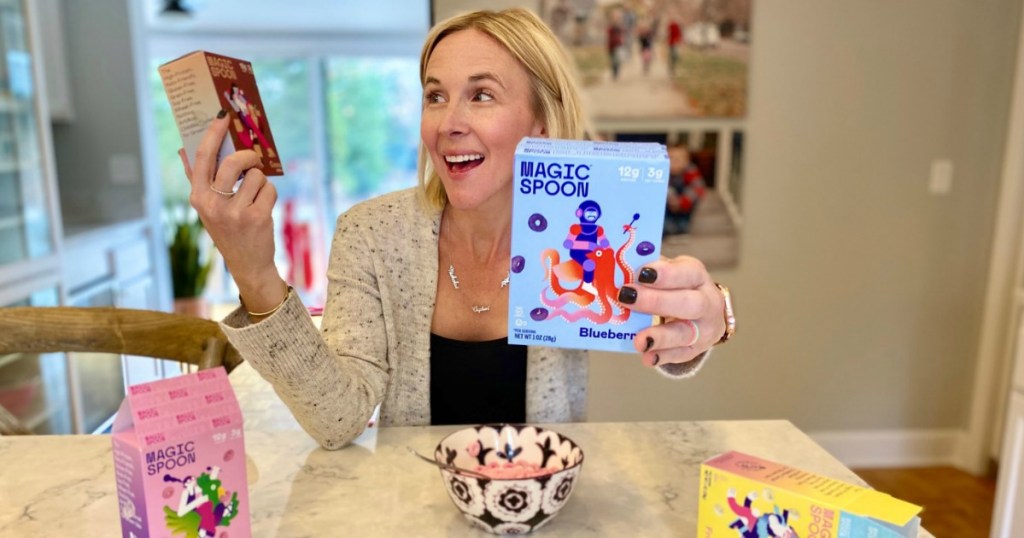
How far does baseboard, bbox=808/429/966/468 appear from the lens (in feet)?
7.88

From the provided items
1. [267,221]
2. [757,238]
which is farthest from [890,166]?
[267,221]

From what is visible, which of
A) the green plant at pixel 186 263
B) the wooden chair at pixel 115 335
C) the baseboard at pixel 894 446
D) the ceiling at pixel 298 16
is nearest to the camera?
the wooden chair at pixel 115 335

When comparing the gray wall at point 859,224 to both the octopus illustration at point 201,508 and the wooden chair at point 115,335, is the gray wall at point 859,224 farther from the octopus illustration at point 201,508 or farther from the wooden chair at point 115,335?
the octopus illustration at point 201,508

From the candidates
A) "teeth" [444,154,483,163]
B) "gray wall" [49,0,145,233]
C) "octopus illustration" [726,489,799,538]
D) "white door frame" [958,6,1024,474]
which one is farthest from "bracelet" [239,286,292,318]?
"gray wall" [49,0,145,233]

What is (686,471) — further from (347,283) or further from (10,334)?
(10,334)

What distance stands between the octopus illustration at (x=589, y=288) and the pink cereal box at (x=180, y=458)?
0.33 metres

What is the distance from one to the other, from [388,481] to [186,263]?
121 inches

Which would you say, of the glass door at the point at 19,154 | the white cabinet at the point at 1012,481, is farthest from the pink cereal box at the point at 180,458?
the glass door at the point at 19,154

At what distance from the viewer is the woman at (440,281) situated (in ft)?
2.42

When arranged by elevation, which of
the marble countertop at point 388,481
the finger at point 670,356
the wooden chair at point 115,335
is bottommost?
the marble countertop at point 388,481

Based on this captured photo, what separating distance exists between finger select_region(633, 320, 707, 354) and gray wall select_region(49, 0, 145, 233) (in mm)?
3042

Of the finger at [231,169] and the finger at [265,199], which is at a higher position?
the finger at [231,169]

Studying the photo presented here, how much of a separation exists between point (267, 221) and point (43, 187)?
2096 mm

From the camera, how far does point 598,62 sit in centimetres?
211
